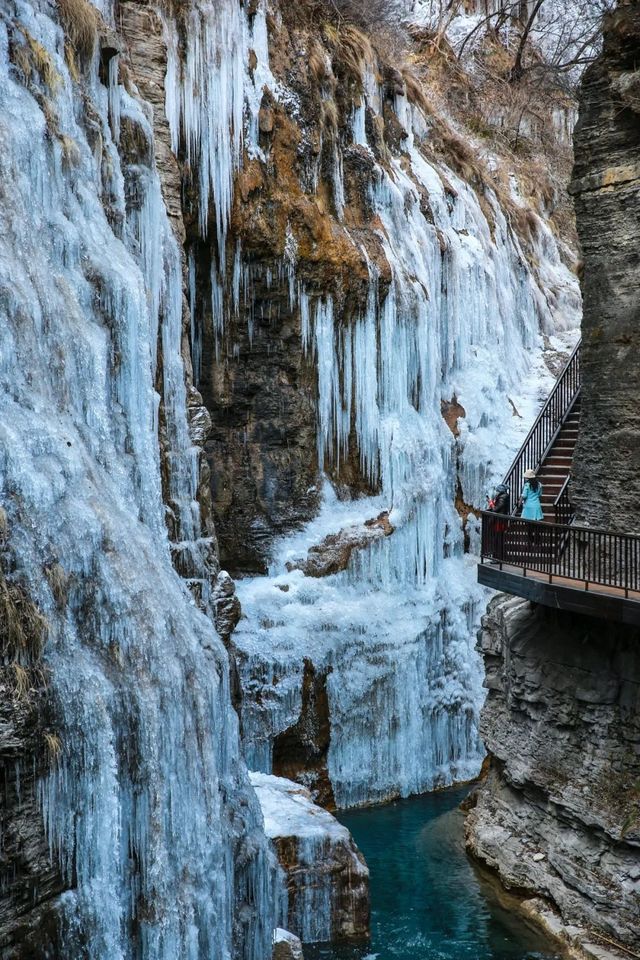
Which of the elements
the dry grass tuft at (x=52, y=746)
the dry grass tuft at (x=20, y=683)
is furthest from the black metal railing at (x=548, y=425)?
the dry grass tuft at (x=20, y=683)

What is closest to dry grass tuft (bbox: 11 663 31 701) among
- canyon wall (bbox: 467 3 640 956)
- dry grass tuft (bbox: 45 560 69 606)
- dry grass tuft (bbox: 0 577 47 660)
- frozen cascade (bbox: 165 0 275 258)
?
dry grass tuft (bbox: 0 577 47 660)

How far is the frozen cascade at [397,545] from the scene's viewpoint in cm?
1712

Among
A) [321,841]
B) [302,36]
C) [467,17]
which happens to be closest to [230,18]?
[302,36]

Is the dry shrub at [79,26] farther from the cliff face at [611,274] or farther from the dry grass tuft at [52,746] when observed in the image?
the dry grass tuft at [52,746]

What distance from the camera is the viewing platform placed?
1048 centimetres

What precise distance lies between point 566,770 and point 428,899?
2527 millimetres

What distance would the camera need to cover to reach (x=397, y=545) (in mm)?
18484

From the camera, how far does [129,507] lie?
386 inches

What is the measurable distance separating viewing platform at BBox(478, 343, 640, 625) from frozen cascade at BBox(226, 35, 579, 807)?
3.93 m

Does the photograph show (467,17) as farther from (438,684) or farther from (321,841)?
(321,841)

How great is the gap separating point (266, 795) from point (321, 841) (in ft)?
4.90

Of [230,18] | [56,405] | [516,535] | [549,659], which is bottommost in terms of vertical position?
[549,659]

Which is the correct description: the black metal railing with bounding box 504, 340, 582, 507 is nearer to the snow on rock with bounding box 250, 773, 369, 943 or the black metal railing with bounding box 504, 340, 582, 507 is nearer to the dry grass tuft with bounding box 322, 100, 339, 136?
the snow on rock with bounding box 250, 773, 369, 943

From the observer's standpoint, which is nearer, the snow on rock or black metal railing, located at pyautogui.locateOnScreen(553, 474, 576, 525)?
the snow on rock
